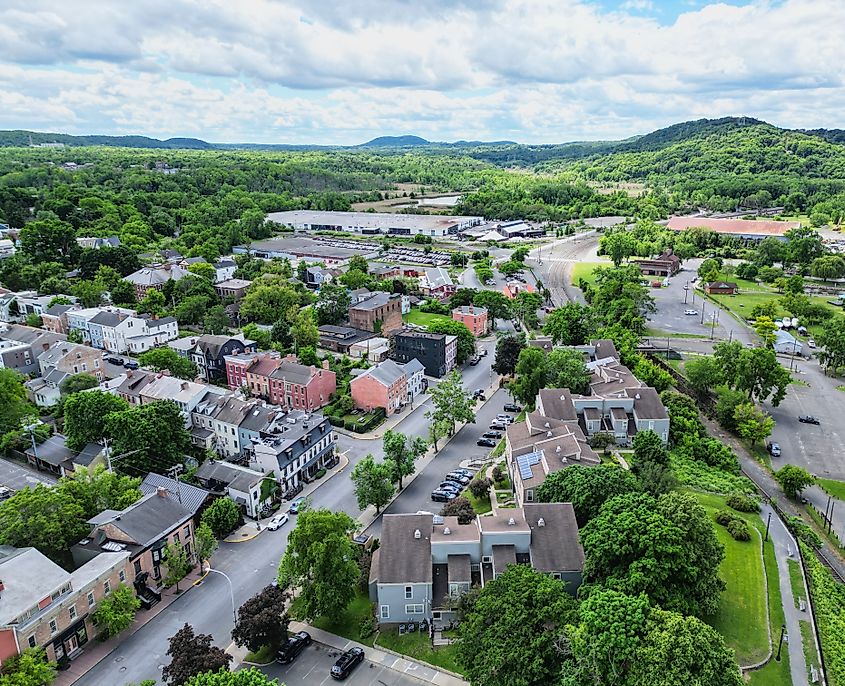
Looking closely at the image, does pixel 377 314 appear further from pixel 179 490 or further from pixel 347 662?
pixel 347 662

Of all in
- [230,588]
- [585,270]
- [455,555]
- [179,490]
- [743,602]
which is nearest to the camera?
[743,602]

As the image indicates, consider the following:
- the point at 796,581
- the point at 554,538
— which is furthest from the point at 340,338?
the point at 796,581

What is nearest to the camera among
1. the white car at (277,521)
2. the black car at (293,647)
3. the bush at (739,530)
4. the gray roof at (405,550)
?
the black car at (293,647)

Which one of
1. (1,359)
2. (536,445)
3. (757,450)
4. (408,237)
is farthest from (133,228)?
(757,450)

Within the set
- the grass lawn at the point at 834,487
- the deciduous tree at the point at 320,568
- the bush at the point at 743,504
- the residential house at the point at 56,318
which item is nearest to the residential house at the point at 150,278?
the residential house at the point at 56,318

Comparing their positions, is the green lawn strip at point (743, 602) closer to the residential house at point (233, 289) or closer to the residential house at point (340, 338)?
the residential house at point (340, 338)
